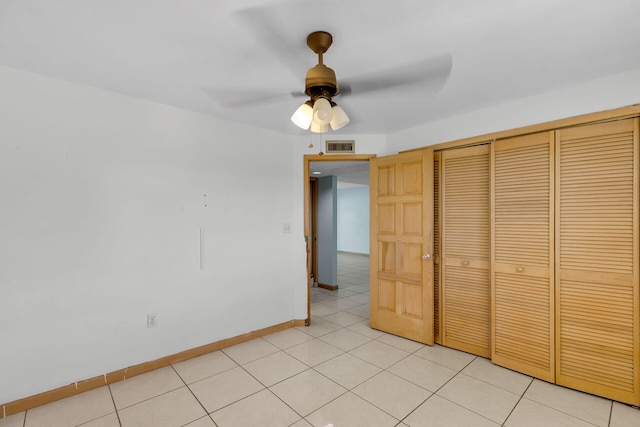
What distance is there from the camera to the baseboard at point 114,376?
2102mm

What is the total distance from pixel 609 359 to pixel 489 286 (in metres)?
0.91

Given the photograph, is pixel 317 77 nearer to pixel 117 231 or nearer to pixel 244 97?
pixel 244 97

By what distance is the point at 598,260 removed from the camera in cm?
223

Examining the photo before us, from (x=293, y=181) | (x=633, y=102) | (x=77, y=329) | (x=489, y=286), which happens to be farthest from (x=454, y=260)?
(x=77, y=329)

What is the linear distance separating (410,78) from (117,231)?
2733 mm

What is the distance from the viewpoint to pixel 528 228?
2549mm

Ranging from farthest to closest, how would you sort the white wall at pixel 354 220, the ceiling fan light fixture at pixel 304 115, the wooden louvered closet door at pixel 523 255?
the white wall at pixel 354 220 → the wooden louvered closet door at pixel 523 255 → the ceiling fan light fixture at pixel 304 115

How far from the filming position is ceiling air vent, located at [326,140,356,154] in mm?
3693

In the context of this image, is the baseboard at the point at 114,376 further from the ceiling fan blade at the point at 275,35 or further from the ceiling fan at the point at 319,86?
the ceiling fan blade at the point at 275,35

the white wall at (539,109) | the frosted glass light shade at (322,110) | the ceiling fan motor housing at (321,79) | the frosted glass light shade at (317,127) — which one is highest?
the white wall at (539,109)

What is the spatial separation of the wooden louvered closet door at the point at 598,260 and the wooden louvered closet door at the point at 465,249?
0.58 metres

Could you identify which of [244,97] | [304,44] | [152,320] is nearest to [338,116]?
[304,44]

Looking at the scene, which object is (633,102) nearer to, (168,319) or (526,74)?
(526,74)

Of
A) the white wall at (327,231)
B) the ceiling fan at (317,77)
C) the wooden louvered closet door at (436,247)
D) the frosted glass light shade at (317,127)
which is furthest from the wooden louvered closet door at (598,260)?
the white wall at (327,231)
